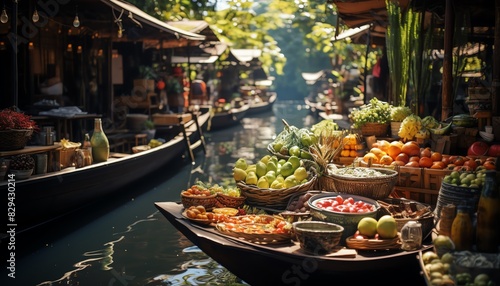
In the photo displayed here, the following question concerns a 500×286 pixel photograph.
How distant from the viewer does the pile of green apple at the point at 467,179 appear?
20.1 feet

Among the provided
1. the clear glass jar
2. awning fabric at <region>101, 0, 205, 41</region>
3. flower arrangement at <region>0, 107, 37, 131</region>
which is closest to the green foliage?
awning fabric at <region>101, 0, 205, 41</region>

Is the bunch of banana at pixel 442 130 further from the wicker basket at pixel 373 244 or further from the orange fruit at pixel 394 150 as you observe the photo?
the wicker basket at pixel 373 244

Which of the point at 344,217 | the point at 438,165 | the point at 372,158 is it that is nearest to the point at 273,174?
the point at 372,158

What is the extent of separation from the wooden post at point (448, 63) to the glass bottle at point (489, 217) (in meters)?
4.37

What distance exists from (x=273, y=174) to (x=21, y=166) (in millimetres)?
3785

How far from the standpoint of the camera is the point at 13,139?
8.96 m

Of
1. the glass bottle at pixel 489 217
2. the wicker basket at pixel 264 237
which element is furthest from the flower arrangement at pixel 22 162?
the glass bottle at pixel 489 217

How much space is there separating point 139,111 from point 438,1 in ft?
37.2

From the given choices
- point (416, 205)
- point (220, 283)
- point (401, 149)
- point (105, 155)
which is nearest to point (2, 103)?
point (105, 155)

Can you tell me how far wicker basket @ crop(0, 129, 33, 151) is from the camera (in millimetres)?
8828

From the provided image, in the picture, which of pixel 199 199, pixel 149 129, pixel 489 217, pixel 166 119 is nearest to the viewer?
pixel 489 217

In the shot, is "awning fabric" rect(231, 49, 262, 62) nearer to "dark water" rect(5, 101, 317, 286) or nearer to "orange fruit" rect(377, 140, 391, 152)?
"dark water" rect(5, 101, 317, 286)

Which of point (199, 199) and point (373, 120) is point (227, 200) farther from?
point (373, 120)

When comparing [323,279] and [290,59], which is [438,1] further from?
[290,59]
